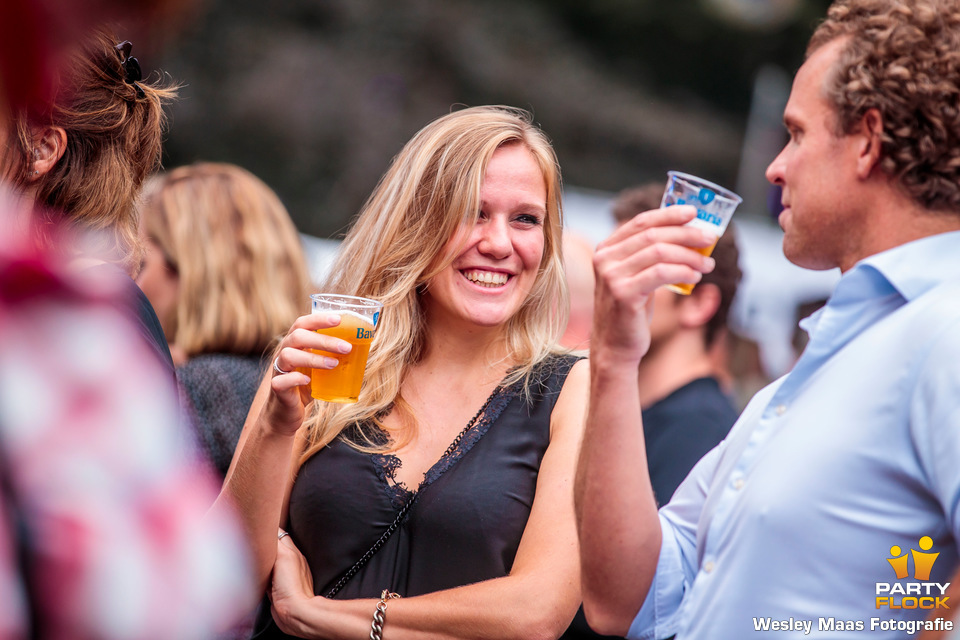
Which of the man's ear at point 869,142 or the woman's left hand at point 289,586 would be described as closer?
the man's ear at point 869,142

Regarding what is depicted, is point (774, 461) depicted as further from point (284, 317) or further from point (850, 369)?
point (284, 317)

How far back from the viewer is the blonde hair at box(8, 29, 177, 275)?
6.82ft

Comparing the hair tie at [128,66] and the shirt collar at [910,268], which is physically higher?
the hair tie at [128,66]

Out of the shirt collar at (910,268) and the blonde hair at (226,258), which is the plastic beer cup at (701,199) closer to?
the shirt collar at (910,268)

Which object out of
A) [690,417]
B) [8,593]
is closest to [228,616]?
[8,593]

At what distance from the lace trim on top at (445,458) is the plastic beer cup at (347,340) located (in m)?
0.38

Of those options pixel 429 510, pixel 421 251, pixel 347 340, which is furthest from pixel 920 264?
pixel 421 251

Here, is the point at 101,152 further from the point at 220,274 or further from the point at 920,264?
the point at 920,264

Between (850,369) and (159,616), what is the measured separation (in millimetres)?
1291

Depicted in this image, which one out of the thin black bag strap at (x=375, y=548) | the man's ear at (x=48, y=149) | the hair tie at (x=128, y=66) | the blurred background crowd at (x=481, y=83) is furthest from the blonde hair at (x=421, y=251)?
the blurred background crowd at (x=481, y=83)

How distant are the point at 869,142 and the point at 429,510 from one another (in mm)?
1409

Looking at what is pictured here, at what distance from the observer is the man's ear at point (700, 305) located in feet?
13.1

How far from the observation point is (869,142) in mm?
1709

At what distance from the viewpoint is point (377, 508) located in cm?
246
